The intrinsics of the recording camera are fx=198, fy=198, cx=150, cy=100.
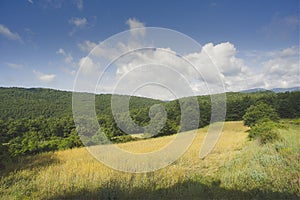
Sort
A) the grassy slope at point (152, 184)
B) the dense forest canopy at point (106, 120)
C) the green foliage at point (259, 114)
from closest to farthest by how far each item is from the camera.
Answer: the grassy slope at point (152, 184), the dense forest canopy at point (106, 120), the green foliage at point (259, 114)

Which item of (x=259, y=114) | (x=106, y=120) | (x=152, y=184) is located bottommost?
(x=152, y=184)

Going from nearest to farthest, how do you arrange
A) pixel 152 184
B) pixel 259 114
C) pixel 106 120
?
pixel 152 184
pixel 106 120
pixel 259 114

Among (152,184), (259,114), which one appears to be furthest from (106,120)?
(152,184)

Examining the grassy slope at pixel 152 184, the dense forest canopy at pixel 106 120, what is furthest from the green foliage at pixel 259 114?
the grassy slope at pixel 152 184

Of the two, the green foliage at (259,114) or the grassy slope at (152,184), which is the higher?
the green foliage at (259,114)

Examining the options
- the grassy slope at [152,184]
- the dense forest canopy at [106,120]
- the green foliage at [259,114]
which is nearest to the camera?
the grassy slope at [152,184]

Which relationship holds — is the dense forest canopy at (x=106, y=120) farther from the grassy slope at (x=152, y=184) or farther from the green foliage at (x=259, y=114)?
the grassy slope at (x=152, y=184)

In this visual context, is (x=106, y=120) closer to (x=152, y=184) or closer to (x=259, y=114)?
(x=259, y=114)

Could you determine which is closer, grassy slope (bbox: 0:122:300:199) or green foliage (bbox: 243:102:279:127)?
grassy slope (bbox: 0:122:300:199)

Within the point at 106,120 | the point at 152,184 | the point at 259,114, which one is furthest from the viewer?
the point at 259,114

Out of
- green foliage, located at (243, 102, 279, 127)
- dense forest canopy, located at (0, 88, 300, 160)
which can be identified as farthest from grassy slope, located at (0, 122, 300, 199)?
green foliage, located at (243, 102, 279, 127)

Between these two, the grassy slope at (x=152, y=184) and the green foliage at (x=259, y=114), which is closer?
the grassy slope at (x=152, y=184)

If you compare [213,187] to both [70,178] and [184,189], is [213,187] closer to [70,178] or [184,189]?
[184,189]

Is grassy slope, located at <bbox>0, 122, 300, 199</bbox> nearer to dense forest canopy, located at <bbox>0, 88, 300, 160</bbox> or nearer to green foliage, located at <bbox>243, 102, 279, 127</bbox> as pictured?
dense forest canopy, located at <bbox>0, 88, 300, 160</bbox>
